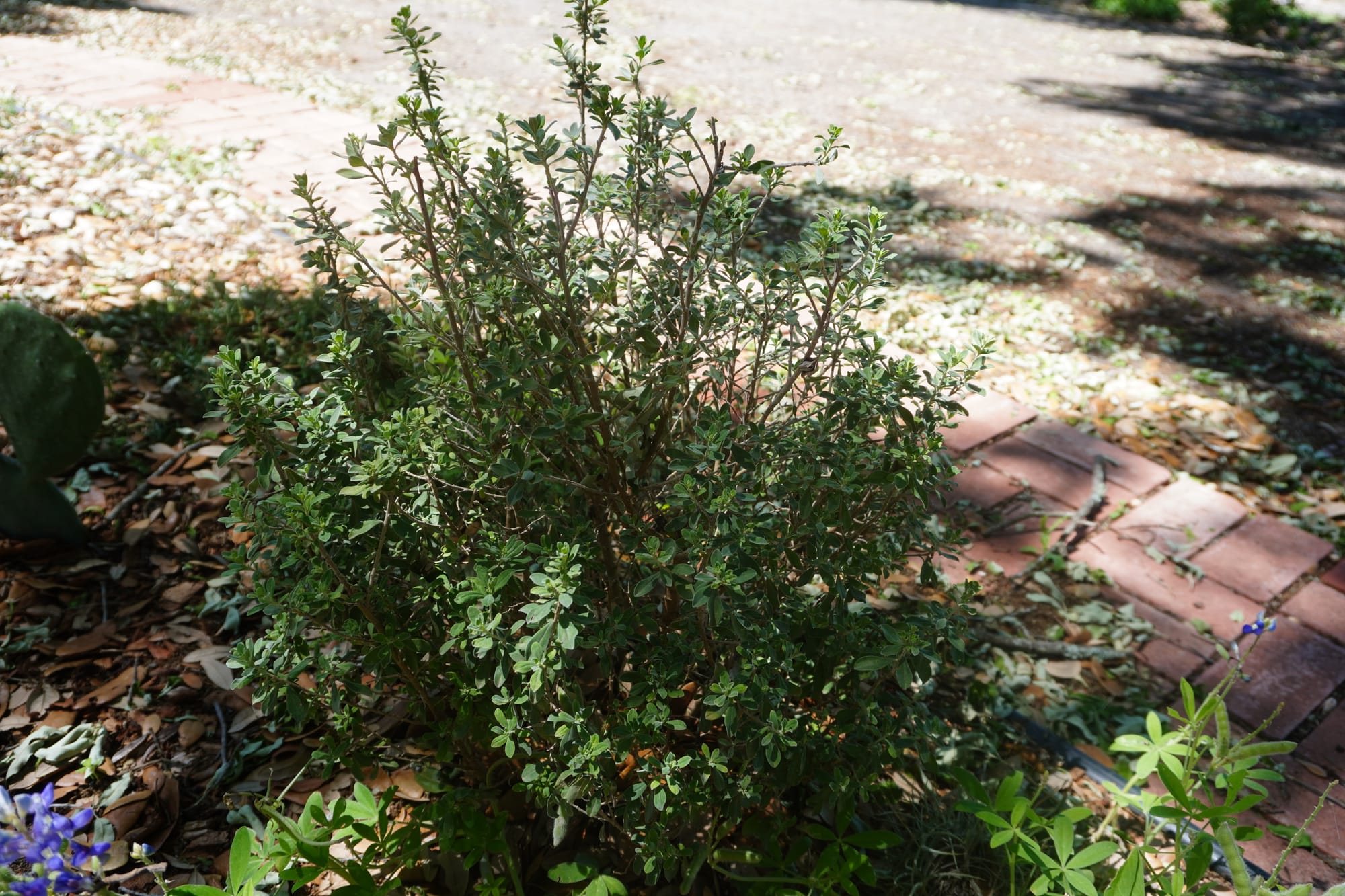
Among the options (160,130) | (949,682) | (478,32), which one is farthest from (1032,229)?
(478,32)

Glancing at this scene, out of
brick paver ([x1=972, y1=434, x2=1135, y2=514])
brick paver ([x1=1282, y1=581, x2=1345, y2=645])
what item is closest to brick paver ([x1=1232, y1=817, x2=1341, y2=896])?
brick paver ([x1=1282, y1=581, x2=1345, y2=645])

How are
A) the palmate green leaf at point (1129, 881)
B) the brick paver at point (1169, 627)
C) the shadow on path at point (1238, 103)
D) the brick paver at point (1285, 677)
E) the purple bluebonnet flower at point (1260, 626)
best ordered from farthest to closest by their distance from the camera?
1. the shadow on path at point (1238, 103)
2. the brick paver at point (1169, 627)
3. the brick paver at point (1285, 677)
4. the purple bluebonnet flower at point (1260, 626)
5. the palmate green leaf at point (1129, 881)

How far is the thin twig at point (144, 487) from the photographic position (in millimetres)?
2451

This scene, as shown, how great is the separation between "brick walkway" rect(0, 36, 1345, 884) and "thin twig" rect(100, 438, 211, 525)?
210 centimetres

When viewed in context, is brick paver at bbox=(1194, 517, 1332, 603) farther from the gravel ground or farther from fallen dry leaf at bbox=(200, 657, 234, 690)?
the gravel ground

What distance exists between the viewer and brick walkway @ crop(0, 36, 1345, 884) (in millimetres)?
2121

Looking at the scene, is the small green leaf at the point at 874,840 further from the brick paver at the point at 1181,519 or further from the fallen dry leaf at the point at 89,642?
the fallen dry leaf at the point at 89,642

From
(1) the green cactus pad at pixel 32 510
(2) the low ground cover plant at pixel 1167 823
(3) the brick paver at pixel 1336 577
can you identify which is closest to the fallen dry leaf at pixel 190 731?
(1) the green cactus pad at pixel 32 510

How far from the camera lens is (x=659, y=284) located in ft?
5.24

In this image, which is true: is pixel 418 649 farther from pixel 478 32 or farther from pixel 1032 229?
pixel 478 32

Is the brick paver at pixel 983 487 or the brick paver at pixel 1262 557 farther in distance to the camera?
the brick paver at pixel 983 487

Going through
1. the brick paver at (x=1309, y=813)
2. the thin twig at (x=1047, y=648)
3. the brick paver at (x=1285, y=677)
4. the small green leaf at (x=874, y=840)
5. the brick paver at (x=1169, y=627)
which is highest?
the small green leaf at (x=874, y=840)

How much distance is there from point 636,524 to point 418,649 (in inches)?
17.6

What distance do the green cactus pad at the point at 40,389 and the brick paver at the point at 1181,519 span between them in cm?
278
